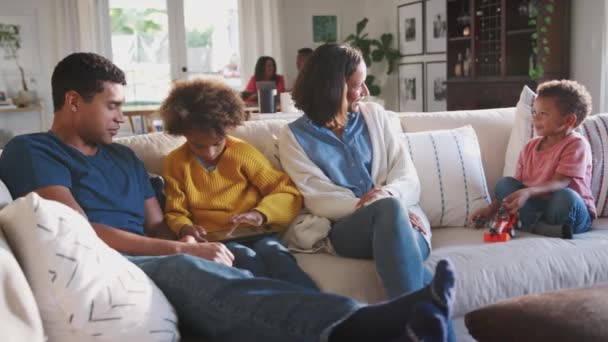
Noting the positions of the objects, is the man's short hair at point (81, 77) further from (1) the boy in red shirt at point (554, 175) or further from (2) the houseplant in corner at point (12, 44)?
(2) the houseplant in corner at point (12, 44)

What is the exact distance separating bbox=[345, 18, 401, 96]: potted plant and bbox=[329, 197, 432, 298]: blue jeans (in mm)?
5646

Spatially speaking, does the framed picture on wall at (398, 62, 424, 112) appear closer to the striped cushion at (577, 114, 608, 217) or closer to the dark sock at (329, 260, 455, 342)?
the striped cushion at (577, 114, 608, 217)

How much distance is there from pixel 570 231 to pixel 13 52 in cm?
630

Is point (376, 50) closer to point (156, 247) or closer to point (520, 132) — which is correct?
point (520, 132)

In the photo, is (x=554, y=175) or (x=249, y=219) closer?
(x=249, y=219)

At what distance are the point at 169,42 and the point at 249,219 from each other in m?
5.97

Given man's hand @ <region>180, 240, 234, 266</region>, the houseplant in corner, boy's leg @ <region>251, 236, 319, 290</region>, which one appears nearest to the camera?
man's hand @ <region>180, 240, 234, 266</region>

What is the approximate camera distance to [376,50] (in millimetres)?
7469

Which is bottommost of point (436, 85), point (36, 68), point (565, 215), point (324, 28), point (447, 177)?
point (565, 215)

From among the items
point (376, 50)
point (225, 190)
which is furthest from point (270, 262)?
point (376, 50)

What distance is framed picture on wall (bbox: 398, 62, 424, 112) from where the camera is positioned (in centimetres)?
702

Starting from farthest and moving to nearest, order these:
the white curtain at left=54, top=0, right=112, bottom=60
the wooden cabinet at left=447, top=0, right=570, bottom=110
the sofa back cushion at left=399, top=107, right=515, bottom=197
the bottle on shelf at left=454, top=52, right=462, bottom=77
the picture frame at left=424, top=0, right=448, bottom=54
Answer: the white curtain at left=54, top=0, right=112, bottom=60
the picture frame at left=424, top=0, right=448, bottom=54
the bottle on shelf at left=454, top=52, right=462, bottom=77
the wooden cabinet at left=447, top=0, right=570, bottom=110
the sofa back cushion at left=399, top=107, right=515, bottom=197

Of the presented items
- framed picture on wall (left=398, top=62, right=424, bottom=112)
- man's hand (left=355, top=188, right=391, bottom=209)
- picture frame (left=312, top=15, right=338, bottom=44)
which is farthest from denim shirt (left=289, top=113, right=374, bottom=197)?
picture frame (left=312, top=15, right=338, bottom=44)

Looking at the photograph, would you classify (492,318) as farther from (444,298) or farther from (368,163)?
(368,163)
